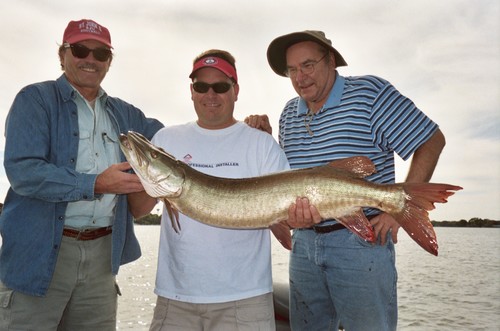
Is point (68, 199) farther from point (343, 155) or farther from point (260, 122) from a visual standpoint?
point (343, 155)

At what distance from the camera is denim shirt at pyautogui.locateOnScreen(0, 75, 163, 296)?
328 centimetres

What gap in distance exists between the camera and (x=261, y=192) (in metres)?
3.25

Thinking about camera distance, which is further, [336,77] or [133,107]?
[133,107]

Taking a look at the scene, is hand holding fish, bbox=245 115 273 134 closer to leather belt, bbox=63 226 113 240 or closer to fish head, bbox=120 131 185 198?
A: fish head, bbox=120 131 185 198

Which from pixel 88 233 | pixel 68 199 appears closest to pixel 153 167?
pixel 68 199

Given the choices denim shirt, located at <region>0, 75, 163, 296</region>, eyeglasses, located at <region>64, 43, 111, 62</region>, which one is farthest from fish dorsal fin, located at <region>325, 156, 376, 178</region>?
eyeglasses, located at <region>64, 43, 111, 62</region>

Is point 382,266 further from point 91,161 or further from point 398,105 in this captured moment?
point 91,161

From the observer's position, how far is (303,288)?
3873 millimetres

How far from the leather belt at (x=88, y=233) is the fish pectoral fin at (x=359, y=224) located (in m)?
2.10

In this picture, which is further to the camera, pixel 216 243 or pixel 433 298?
pixel 433 298

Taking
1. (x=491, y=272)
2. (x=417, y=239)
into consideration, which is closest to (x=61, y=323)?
(x=417, y=239)

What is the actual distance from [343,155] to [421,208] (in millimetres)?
815

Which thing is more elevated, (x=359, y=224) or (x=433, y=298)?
→ (x=359, y=224)

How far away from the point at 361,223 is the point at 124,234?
2.12 m
